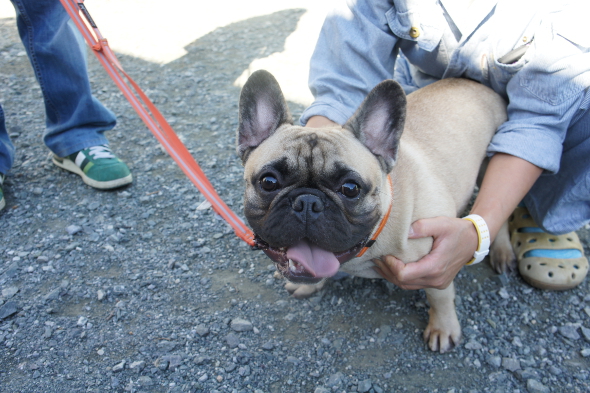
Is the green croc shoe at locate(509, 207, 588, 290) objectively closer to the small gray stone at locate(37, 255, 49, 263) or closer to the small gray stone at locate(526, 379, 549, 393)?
the small gray stone at locate(526, 379, 549, 393)

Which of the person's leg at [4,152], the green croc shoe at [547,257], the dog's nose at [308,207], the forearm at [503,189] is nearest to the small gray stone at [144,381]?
the dog's nose at [308,207]

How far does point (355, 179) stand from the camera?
169 centimetres

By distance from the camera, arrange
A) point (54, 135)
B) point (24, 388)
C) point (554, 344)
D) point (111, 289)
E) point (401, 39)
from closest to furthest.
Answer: point (24, 388) → point (554, 344) → point (111, 289) → point (401, 39) → point (54, 135)

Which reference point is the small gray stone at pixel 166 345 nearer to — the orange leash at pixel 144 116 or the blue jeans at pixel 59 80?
the orange leash at pixel 144 116

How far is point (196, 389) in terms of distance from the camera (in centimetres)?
186

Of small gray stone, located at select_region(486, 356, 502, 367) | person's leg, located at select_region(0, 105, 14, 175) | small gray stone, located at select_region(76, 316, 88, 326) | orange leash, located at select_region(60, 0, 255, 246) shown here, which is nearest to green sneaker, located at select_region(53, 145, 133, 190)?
person's leg, located at select_region(0, 105, 14, 175)

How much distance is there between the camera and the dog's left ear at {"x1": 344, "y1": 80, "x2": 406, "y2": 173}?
1.77m

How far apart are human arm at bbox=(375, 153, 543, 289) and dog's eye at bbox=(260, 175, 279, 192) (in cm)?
61

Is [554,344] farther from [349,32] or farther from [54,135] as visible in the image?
[54,135]

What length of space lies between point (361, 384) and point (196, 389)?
0.71 m

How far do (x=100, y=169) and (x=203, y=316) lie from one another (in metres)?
1.46

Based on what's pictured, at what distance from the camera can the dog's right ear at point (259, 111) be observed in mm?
1870

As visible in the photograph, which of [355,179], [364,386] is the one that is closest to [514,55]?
[355,179]

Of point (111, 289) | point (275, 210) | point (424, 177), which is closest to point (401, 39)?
point (424, 177)
